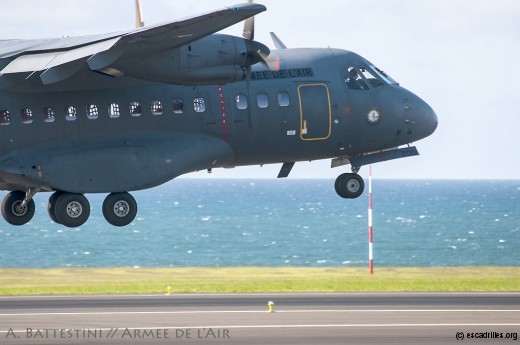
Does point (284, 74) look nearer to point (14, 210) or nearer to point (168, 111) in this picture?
point (168, 111)

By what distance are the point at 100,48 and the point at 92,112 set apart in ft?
14.1

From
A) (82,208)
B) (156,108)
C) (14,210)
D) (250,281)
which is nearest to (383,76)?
(156,108)

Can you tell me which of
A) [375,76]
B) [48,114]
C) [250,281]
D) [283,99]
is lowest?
[250,281]

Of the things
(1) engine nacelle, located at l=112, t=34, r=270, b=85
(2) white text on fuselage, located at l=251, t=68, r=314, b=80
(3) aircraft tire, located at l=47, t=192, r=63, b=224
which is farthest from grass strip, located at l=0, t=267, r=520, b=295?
(1) engine nacelle, located at l=112, t=34, r=270, b=85

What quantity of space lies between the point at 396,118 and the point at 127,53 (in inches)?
428

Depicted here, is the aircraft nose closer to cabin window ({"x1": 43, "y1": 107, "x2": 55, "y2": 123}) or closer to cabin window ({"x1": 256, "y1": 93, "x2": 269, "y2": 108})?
cabin window ({"x1": 256, "y1": 93, "x2": 269, "y2": 108})

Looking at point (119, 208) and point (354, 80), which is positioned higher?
point (354, 80)

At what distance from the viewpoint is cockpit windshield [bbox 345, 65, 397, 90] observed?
37.7m

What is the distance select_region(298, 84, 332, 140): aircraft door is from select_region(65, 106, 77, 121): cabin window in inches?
281

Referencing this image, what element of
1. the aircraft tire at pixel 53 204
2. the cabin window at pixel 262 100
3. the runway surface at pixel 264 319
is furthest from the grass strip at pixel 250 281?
the cabin window at pixel 262 100

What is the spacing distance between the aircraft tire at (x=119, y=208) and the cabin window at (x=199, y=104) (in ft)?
10.9

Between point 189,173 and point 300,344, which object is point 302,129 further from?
point 300,344

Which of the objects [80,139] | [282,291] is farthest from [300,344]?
[282,291]

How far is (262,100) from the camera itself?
35750mm
